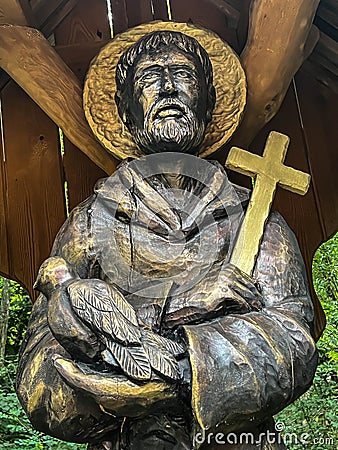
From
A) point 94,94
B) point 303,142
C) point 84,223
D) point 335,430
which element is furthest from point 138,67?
point 335,430

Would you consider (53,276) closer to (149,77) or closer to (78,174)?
(149,77)

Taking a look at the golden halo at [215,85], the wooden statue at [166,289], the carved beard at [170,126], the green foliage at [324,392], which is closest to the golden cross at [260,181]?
the wooden statue at [166,289]

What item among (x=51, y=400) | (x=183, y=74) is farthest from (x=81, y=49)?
(x=51, y=400)

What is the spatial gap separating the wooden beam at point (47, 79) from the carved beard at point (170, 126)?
1.47ft

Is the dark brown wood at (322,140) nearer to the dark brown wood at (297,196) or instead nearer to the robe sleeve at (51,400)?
the dark brown wood at (297,196)

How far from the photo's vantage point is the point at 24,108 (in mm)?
3021

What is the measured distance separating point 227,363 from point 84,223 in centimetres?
76

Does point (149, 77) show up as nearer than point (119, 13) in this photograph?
Yes

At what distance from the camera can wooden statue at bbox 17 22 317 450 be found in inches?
63.2

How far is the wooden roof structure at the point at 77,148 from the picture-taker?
9.67 feet

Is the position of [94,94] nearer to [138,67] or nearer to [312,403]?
[138,67]

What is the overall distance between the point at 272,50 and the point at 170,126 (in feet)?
1.71

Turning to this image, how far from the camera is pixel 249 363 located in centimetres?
167

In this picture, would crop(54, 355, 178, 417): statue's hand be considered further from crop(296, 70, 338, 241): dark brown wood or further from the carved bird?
crop(296, 70, 338, 241): dark brown wood
